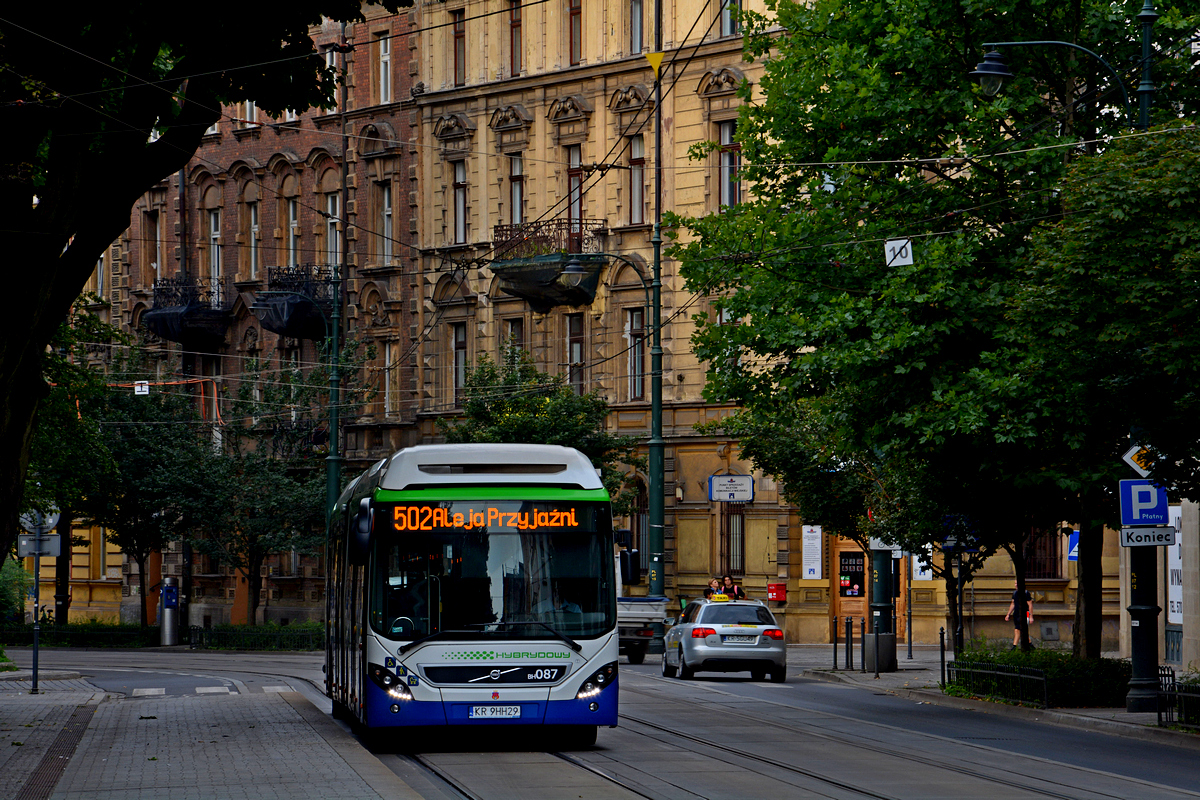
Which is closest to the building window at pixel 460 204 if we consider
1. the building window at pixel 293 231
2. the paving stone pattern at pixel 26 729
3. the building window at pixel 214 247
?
the building window at pixel 293 231

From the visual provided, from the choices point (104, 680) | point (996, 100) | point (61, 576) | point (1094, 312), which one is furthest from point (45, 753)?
point (61, 576)

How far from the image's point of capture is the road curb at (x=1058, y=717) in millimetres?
18294

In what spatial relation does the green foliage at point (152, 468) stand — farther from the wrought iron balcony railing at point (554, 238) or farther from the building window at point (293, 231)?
the wrought iron balcony railing at point (554, 238)

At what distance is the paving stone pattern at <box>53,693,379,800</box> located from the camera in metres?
13.1

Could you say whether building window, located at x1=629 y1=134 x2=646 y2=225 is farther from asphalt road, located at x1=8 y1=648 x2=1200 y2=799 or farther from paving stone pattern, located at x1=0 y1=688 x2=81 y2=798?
paving stone pattern, located at x1=0 y1=688 x2=81 y2=798

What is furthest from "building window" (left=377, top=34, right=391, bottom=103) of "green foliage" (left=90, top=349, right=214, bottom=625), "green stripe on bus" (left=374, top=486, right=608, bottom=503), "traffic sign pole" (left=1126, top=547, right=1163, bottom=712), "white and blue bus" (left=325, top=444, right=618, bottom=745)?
"green stripe on bus" (left=374, top=486, right=608, bottom=503)

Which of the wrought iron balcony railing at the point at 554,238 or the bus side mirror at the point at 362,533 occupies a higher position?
the wrought iron balcony railing at the point at 554,238

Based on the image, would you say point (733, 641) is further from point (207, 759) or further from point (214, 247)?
point (214, 247)

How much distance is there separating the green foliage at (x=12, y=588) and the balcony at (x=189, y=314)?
850cm

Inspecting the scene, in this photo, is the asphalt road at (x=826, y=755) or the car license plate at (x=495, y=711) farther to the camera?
the car license plate at (x=495, y=711)

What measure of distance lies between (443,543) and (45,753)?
14.0 feet

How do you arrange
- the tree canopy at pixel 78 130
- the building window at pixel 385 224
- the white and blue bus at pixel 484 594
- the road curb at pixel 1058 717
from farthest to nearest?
the building window at pixel 385 224 → the road curb at pixel 1058 717 → the tree canopy at pixel 78 130 → the white and blue bus at pixel 484 594

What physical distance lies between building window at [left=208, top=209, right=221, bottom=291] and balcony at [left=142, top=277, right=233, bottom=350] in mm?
847

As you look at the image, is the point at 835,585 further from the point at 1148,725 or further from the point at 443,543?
the point at 443,543
